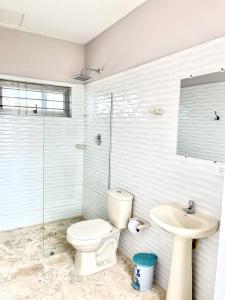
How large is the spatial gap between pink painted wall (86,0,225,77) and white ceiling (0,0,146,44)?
0.12 m

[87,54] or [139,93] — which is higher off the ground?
[87,54]

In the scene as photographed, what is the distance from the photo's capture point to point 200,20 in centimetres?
174

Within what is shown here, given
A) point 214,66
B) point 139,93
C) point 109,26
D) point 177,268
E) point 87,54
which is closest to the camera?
point 214,66

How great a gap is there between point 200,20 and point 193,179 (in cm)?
118

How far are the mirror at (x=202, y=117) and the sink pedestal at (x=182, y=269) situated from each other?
0.67 meters

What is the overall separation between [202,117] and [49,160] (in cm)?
222

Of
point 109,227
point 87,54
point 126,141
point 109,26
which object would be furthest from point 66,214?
point 109,26

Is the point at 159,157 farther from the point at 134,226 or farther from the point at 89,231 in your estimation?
the point at 89,231

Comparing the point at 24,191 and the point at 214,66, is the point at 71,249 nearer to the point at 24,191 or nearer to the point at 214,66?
the point at 24,191

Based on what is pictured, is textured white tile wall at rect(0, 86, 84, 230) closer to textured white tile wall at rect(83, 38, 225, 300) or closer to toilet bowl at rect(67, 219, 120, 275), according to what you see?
textured white tile wall at rect(83, 38, 225, 300)

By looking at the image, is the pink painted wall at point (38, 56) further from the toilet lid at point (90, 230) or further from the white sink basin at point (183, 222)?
the white sink basin at point (183, 222)

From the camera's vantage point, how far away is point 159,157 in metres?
2.14

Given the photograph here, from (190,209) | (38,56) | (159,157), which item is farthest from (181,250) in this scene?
(38,56)

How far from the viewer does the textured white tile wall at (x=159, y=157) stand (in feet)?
5.64
